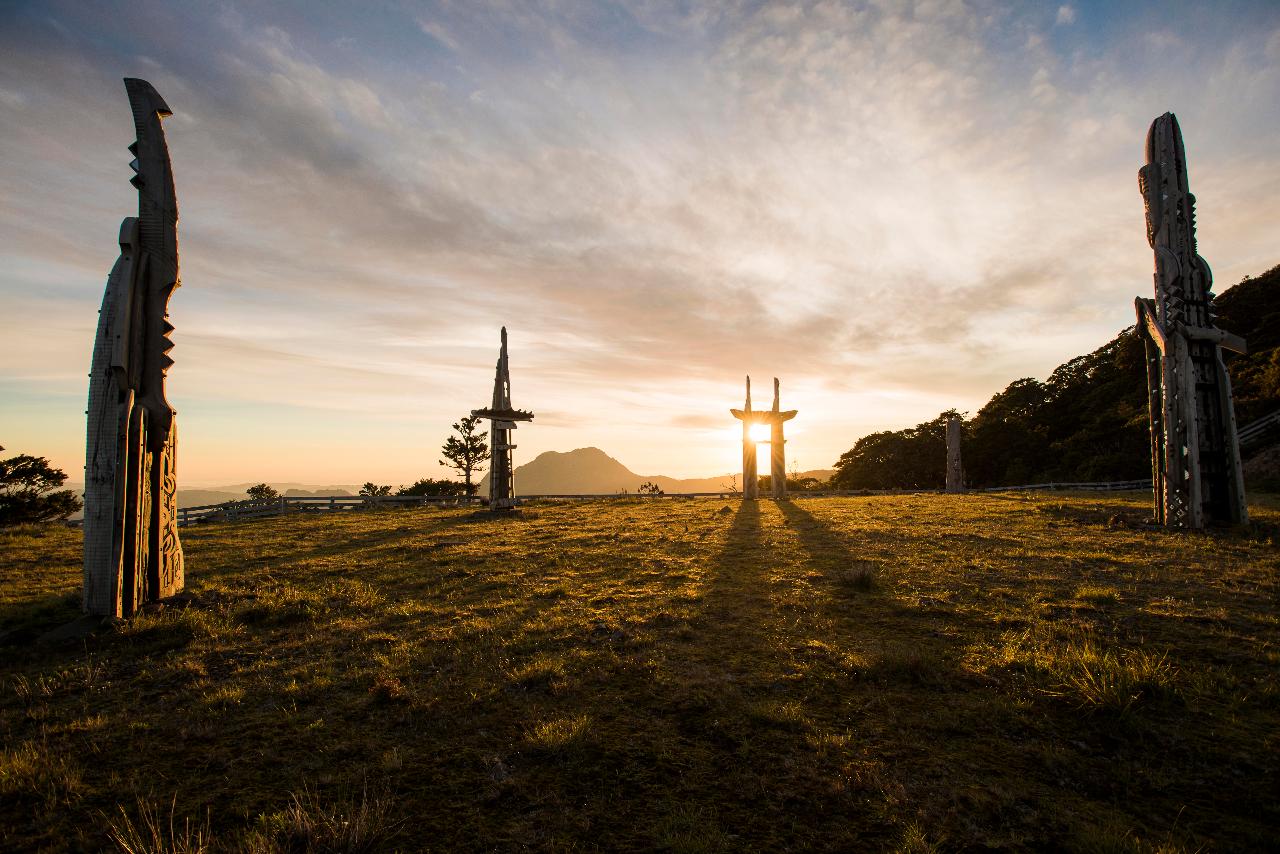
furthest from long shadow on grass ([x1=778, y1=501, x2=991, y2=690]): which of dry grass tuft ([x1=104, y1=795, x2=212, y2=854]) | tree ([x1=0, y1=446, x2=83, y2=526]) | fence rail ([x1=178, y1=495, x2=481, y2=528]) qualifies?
tree ([x1=0, y1=446, x2=83, y2=526])

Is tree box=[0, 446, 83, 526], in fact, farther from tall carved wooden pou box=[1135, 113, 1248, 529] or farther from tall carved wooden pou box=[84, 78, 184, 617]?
tall carved wooden pou box=[1135, 113, 1248, 529]

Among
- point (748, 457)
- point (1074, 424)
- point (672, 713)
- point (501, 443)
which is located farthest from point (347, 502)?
point (1074, 424)

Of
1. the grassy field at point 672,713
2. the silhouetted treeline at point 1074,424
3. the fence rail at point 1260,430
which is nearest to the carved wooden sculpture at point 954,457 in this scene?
the silhouetted treeline at point 1074,424

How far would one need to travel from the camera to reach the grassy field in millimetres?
3416

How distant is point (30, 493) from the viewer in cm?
2662

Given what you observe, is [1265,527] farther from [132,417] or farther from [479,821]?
[132,417]

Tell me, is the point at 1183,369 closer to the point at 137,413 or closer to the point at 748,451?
the point at 748,451

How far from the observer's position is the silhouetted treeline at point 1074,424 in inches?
1248

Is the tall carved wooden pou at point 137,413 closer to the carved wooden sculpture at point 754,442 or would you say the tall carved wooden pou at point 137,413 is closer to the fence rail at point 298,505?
the fence rail at point 298,505

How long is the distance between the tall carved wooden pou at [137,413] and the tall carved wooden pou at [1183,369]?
21438 millimetres

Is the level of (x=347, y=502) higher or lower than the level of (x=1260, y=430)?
lower

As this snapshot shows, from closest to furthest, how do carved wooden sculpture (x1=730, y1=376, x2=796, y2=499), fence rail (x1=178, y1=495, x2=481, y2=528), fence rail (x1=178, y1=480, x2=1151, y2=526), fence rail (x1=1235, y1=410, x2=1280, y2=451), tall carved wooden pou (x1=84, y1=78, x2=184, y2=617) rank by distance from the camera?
tall carved wooden pou (x1=84, y1=78, x2=184, y2=617), fence rail (x1=1235, y1=410, x2=1280, y2=451), fence rail (x1=178, y1=495, x2=481, y2=528), fence rail (x1=178, y1=480, x2=1151, y2=526), carved wooden sculpture (x1=730, y1=376, x2=796, y2=499)

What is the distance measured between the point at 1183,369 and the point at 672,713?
630 inches

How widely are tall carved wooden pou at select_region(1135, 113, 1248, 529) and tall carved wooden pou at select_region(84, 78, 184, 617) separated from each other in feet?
70.3
